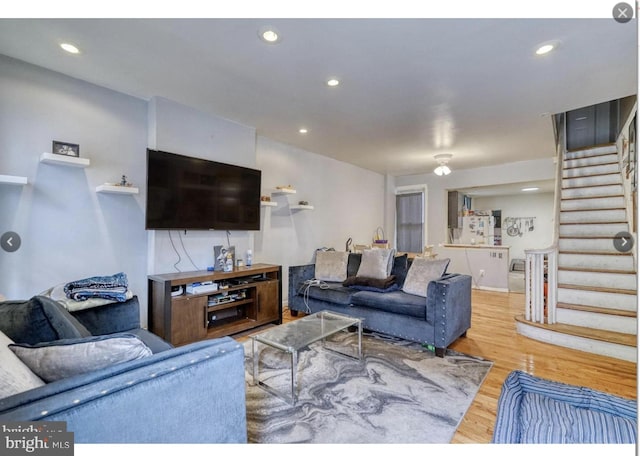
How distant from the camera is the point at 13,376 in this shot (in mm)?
830

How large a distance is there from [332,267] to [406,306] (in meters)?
1.27

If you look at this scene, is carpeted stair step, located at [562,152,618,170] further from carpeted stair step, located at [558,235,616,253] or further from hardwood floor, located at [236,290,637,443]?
hardwood floor, located at [236,290,637,443]

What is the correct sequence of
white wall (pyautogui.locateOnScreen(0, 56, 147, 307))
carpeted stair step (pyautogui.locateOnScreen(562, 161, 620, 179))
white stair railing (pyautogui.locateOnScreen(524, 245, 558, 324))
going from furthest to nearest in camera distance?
carpeted stair step (pyautogui.locateOnScreen(562, 161, 620, 179))
white stair railing (pyautogui.locateOnScreen(524, 245, 558, 324))
white wall (pyautogui.locateOnScreen(0, 56, 147, 307))

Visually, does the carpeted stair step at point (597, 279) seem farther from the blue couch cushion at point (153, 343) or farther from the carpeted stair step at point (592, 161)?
the blue couch cushion at point (153, 343)

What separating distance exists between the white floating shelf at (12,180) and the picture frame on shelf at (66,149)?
345 mm

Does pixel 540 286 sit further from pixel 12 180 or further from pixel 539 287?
pixel 12 180

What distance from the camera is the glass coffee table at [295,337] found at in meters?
1.92

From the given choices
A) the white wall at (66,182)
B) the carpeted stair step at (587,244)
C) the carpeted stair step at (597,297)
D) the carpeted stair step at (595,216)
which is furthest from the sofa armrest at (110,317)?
the carpeted stair step at (595,216)

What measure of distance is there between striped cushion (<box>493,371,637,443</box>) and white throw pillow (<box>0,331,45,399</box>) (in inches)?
58.2

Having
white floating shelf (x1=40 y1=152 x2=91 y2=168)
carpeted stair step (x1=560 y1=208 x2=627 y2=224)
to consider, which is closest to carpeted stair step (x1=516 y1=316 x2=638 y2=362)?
carpeted stair step (x1=560 y1=208 x2=627 y2=224)

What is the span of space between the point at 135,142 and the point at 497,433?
3.45 metres

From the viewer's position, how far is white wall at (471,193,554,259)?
788 centimetres
